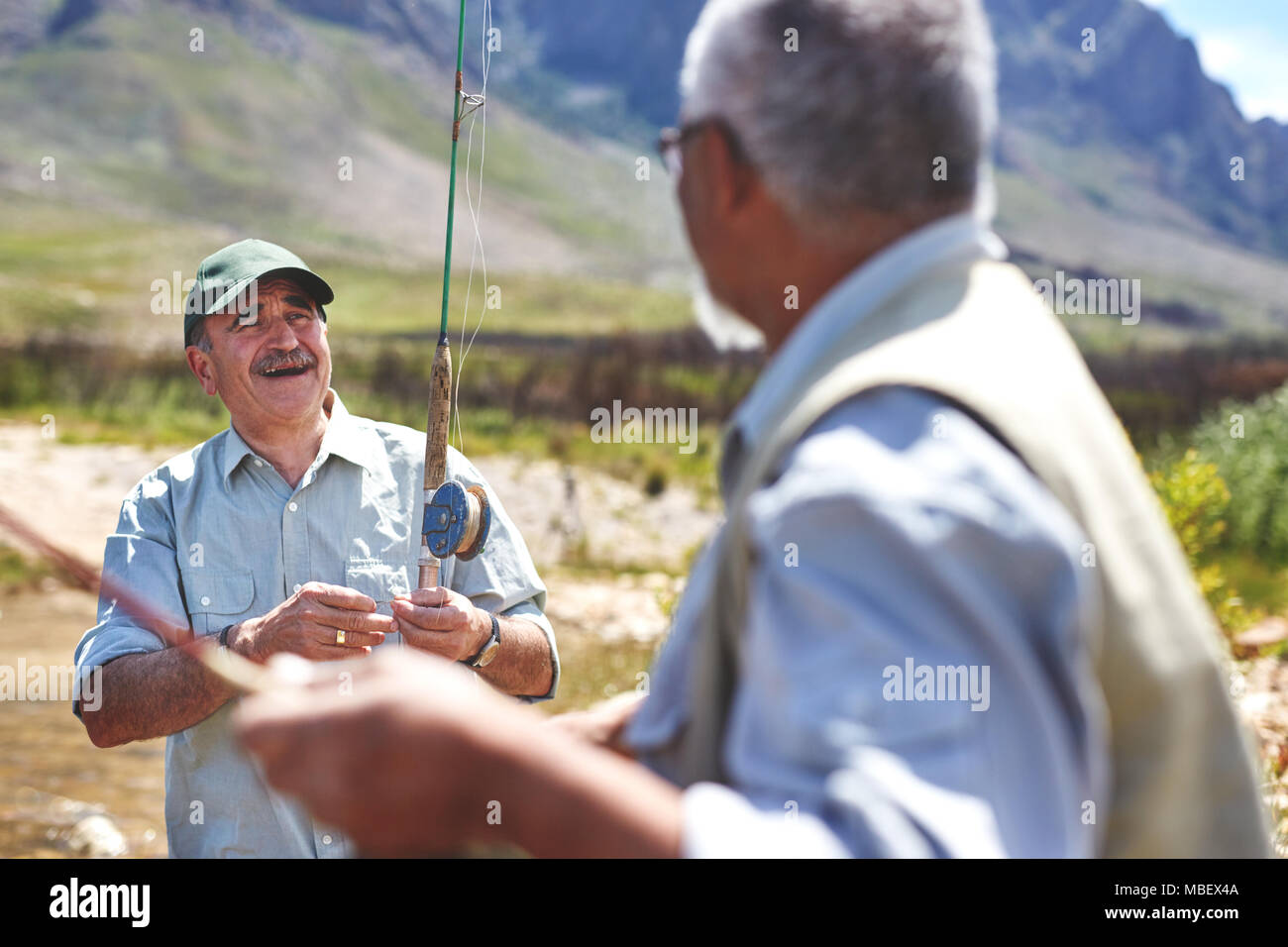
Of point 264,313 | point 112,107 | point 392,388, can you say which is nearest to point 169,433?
point 392,388

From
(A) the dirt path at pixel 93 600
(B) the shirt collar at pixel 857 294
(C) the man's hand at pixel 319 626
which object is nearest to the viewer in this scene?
(B) the shirt collar at pixel 857 294

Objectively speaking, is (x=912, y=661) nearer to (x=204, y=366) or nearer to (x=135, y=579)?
(x=135, y=579)

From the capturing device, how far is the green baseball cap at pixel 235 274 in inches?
129

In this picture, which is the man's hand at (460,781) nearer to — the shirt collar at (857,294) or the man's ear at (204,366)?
the shirt collar at (857,294)

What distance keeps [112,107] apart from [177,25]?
33.9 meters

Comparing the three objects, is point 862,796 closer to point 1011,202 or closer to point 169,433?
point 169,433

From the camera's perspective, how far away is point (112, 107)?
5664 inches

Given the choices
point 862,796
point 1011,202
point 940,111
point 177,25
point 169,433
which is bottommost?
point 862,796

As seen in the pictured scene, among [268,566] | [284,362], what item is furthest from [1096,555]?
[284,362]

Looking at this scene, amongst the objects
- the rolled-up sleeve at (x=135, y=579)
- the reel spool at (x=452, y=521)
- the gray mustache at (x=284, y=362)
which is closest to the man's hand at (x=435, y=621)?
the reel spool at (x=452, y=521)

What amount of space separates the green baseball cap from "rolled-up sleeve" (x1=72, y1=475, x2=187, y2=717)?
0.46 meters

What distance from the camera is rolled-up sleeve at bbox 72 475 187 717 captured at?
117 inches

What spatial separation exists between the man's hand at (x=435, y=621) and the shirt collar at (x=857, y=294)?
5.10 ft

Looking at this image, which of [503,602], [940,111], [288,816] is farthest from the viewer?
[503,602]
